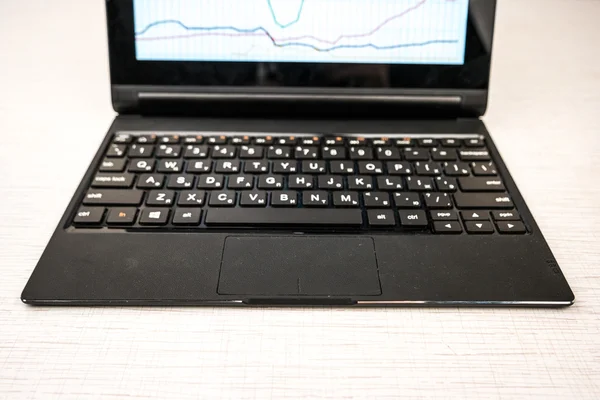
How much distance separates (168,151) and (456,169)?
0.93ft

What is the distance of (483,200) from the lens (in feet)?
1.55

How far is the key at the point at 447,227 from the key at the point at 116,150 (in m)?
0.31

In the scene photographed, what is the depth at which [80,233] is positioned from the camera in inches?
17.3

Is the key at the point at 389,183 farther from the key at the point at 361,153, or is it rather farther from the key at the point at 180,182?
A: the key at the point at 180,182

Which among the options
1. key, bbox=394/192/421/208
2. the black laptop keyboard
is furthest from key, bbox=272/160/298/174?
key, bbox=394/192/421/208

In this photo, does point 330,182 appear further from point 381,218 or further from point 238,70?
point 238,70

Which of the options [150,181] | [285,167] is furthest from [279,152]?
[150,181]

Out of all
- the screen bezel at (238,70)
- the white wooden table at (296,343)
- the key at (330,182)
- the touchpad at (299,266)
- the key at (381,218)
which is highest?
the screen bezel at (238,70)

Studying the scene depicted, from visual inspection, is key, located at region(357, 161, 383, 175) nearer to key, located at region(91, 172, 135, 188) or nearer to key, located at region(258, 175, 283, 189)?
key, located at region(258, 175, 283, 189)

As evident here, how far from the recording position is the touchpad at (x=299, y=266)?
40cm

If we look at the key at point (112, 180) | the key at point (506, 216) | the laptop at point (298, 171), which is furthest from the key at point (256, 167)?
the key at point (506, 216)

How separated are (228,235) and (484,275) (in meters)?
0.21

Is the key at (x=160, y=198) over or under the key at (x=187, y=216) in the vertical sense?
over

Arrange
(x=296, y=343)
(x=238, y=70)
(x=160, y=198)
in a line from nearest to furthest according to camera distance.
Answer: (x=296, y=343) → (x=160, y=198) → (x=238, y=70)
